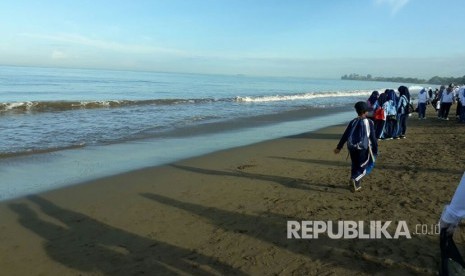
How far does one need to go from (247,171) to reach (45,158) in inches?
201

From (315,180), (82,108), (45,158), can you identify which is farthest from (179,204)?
(82,108)

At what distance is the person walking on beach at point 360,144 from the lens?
21.7 feet

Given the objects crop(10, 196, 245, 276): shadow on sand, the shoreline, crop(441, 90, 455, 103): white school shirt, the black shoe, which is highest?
crop(441, 90, 455, 103): white school shirt

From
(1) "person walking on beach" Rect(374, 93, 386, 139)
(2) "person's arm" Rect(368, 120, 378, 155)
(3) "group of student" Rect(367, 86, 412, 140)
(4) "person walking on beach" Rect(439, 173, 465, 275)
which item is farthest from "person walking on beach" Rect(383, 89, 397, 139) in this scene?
(4) "person walking on beach" Rect(439, 173, 465, 275)

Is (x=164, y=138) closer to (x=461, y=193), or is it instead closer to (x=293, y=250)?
(x=293, y=250)

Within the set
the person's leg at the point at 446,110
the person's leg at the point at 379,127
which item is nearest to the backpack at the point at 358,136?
the person's leg at the point at 379,127

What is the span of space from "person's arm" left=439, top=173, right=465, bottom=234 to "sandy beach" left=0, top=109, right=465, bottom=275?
1046 mm

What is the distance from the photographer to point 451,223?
3104 millimetres

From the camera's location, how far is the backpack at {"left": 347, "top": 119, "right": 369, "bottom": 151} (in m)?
6.61

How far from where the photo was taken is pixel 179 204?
627 centimetres

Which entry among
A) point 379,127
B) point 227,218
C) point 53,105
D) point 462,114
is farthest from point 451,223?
point 53,105

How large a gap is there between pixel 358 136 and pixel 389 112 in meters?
6.68

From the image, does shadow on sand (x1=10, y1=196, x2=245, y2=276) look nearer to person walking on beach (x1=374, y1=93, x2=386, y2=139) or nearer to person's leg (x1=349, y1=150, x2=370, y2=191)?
person's leg (x1=349, y1=150, x2=370, y2=191)

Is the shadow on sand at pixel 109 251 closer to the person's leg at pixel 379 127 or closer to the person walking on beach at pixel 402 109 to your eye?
the person's leg at pixel 379 127
